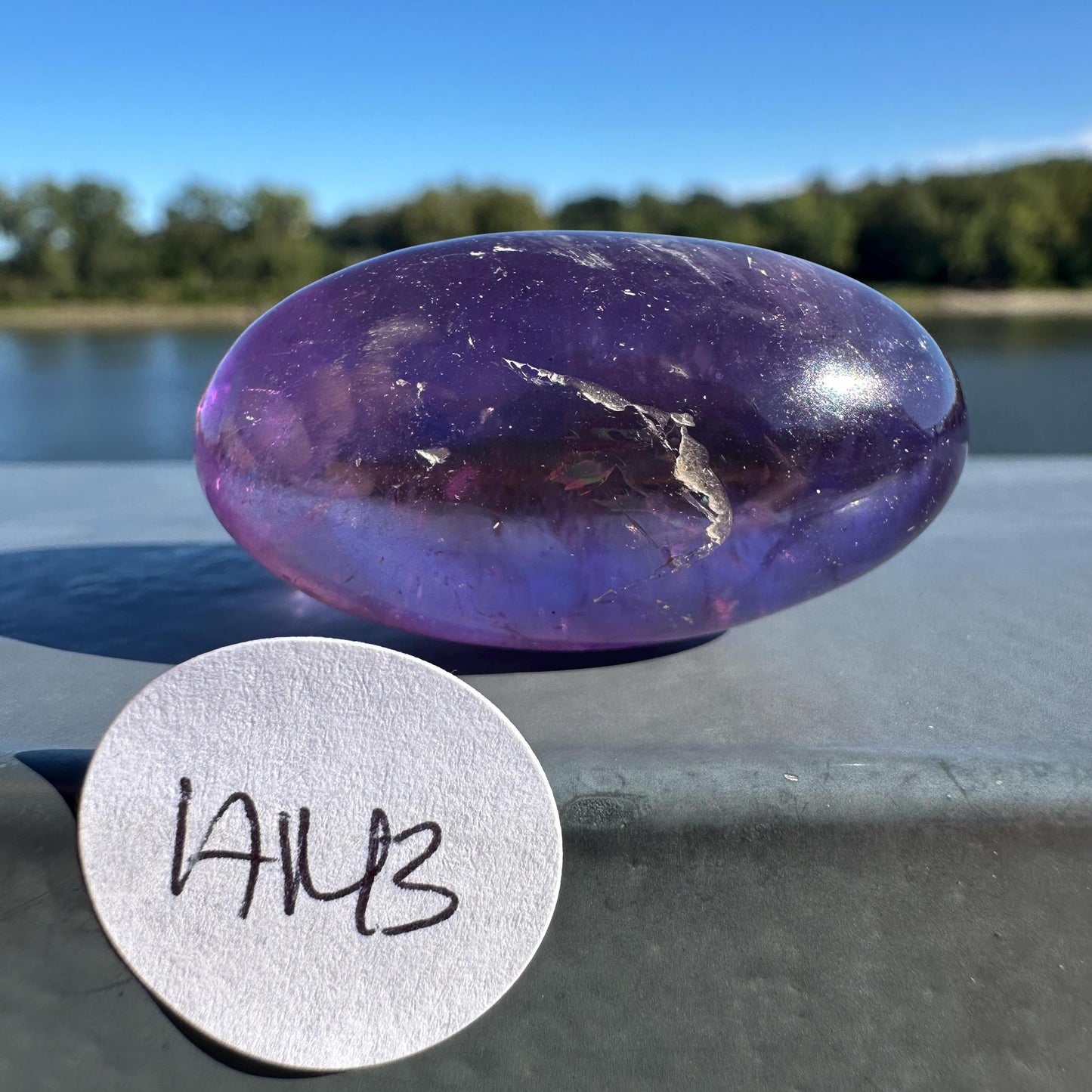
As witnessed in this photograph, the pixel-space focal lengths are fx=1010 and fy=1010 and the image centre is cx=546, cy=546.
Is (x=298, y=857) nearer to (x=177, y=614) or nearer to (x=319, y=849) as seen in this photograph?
(x=319, y=849)

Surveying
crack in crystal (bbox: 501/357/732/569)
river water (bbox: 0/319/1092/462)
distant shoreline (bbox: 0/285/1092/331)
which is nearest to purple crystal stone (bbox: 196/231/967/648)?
crack in crystal (bbox: 501/357/732/569)

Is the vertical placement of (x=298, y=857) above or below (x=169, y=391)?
above

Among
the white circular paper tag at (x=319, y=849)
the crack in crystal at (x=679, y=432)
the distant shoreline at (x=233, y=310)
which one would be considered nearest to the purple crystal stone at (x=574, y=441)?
the crack in crystal at (x=679, y=432)

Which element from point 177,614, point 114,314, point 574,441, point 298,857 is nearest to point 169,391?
point 177,614

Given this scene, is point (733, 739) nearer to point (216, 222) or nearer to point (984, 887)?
point (984, 887)

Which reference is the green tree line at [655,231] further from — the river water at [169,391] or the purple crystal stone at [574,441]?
the purple crystal stone at [574,441]

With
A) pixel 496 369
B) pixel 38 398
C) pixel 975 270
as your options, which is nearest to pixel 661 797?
pixel 496 369
